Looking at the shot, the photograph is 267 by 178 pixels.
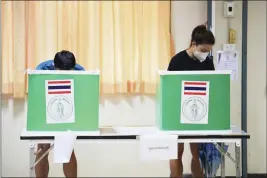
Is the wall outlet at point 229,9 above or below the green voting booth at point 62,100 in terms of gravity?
above

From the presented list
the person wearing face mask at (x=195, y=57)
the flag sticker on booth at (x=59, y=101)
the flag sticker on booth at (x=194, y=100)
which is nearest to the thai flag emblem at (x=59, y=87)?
the flag sticker on booth at (x=59, y=101)

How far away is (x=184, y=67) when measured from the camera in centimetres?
263

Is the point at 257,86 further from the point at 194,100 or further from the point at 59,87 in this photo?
the point at 59,87

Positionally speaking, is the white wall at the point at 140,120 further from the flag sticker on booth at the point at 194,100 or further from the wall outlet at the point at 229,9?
the flag sticker on booth at the point at 194,100

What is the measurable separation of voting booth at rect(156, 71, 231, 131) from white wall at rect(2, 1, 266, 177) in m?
1.20

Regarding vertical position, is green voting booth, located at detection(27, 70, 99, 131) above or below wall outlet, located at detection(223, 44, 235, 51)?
below

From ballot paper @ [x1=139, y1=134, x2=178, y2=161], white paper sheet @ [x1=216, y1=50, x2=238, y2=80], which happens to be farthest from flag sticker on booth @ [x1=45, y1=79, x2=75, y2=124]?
white paper sheet @ [x1=216, y1=50, x2=238, y2=80]

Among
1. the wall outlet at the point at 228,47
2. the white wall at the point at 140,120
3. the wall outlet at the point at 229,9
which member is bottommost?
the white wall at the point at 140,120

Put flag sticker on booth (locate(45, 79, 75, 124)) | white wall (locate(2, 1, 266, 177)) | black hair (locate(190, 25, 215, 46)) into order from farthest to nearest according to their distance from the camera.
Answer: white wall (locate(2, 1, 266, 177)) < black hair (locate(190, 25, 215, 46)) < flag sticker on booth (locate(45, 79, 75, 124))

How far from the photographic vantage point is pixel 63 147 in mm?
2035

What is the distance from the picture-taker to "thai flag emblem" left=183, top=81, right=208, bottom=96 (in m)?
2.19

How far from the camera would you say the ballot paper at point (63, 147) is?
79.7 inches

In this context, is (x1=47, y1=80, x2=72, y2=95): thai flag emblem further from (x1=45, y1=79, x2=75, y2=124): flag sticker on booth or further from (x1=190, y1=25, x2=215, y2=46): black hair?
(x1=190, y1=25, x2=215, y2=46): black hair

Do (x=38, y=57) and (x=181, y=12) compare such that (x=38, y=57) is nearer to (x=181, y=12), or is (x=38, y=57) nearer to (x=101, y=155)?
(x=101, y=155)
